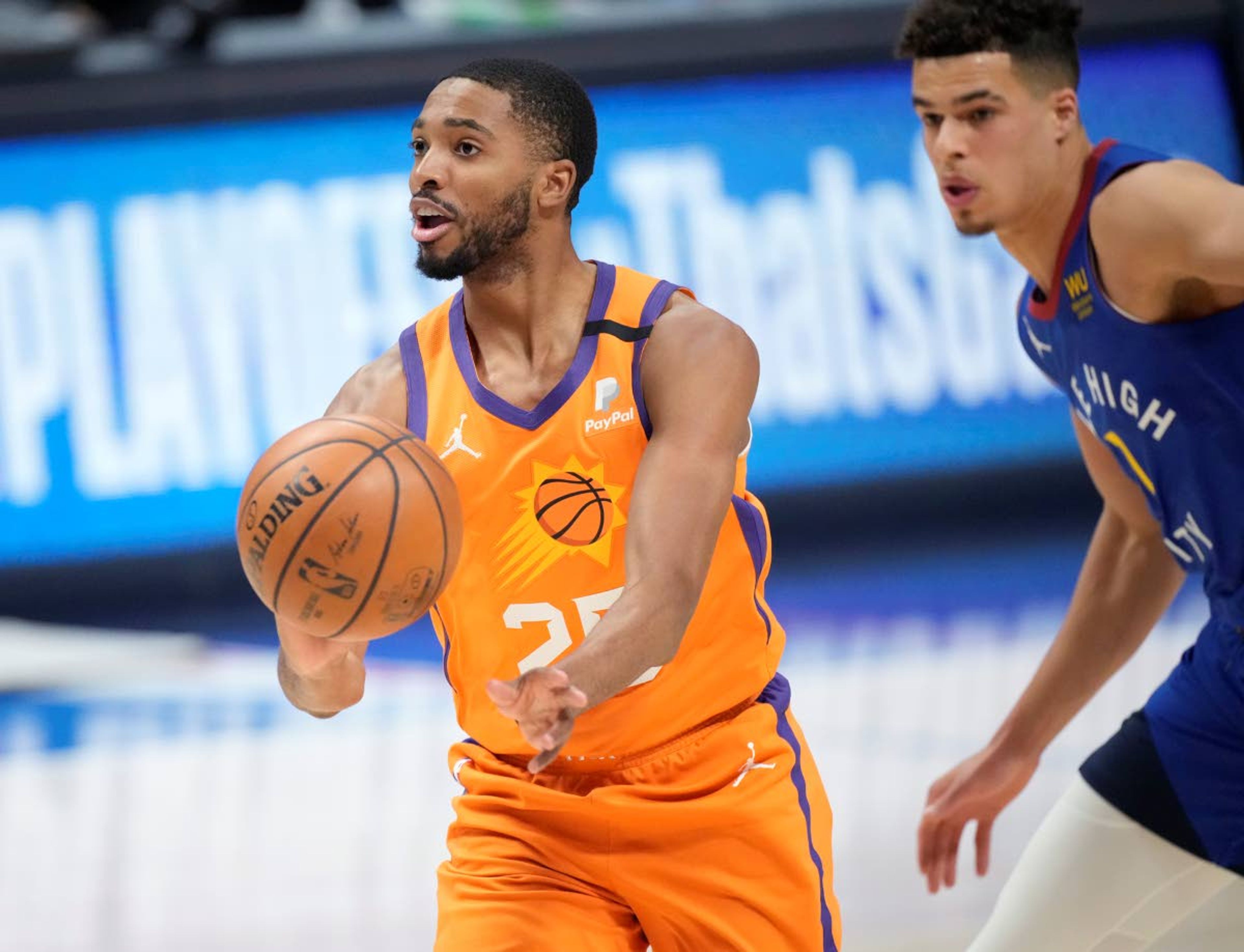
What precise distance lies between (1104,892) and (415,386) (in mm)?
1601

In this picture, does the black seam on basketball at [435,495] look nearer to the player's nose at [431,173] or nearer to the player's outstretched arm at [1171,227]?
the player's nose at [431,173]

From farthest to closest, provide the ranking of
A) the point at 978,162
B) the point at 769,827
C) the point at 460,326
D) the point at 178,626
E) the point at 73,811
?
the point at 178,626 → the point at 73,811 → the point at 978,162 → the point at 460,326 → the point at 769,827

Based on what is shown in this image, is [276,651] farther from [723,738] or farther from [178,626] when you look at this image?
[723,738]

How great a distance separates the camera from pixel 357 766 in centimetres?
623

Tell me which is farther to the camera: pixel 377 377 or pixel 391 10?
pixel 391 10

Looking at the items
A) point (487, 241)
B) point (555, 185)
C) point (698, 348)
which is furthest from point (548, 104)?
point (698, 348)

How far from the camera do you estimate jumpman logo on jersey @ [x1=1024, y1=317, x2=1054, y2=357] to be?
→ 357 centimetres

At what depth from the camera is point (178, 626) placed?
9.12m

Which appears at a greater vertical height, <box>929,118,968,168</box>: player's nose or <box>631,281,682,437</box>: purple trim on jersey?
<box>929,118,968,168</box>: player's nose

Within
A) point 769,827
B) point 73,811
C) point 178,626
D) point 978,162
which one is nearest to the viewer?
point 769,827

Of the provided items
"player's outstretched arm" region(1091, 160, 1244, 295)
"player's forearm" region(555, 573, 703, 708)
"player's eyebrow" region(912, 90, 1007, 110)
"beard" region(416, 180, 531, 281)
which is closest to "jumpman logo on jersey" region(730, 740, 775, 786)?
"player's forearm" region(555, 573, 703, 708)

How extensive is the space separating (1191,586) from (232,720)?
4619 millimetres

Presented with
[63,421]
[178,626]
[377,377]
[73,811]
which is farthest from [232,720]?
[377,377]

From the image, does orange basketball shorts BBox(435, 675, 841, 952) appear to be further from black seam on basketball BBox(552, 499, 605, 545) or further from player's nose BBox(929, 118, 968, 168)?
player's nose BBox(929, 118, 968, 168)
